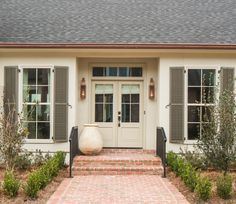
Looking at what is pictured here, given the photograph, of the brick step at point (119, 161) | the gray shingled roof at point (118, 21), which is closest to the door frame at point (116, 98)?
the gray shingled roof at point (118, 21)

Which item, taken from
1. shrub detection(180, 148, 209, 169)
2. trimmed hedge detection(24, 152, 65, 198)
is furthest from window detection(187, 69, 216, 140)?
trimmed hedge detection(24, 152, 65, 198)

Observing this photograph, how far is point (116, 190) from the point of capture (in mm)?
9906

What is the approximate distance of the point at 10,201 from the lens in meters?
8.79

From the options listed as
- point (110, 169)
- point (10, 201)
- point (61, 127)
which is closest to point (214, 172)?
point (110, 169)

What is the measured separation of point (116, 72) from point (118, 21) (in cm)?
182

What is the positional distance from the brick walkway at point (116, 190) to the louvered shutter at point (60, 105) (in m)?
1.79

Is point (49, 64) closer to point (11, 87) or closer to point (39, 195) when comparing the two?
point (11, 87)

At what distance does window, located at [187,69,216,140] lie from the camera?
12820 mm

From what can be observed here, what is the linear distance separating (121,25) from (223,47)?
11.4 ft

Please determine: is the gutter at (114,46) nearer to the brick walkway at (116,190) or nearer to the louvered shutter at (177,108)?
the louvered shutter at (177,108)

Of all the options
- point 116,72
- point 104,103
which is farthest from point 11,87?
point 116,72

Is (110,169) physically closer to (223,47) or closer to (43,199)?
(43,199)

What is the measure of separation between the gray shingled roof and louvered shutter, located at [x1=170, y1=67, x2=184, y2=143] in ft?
3.62

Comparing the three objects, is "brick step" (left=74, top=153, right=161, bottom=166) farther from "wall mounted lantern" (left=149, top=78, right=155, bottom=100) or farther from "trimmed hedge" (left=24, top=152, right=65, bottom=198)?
"wall mounted lantern" (left=149, top=78, right=155, bottom=100)
